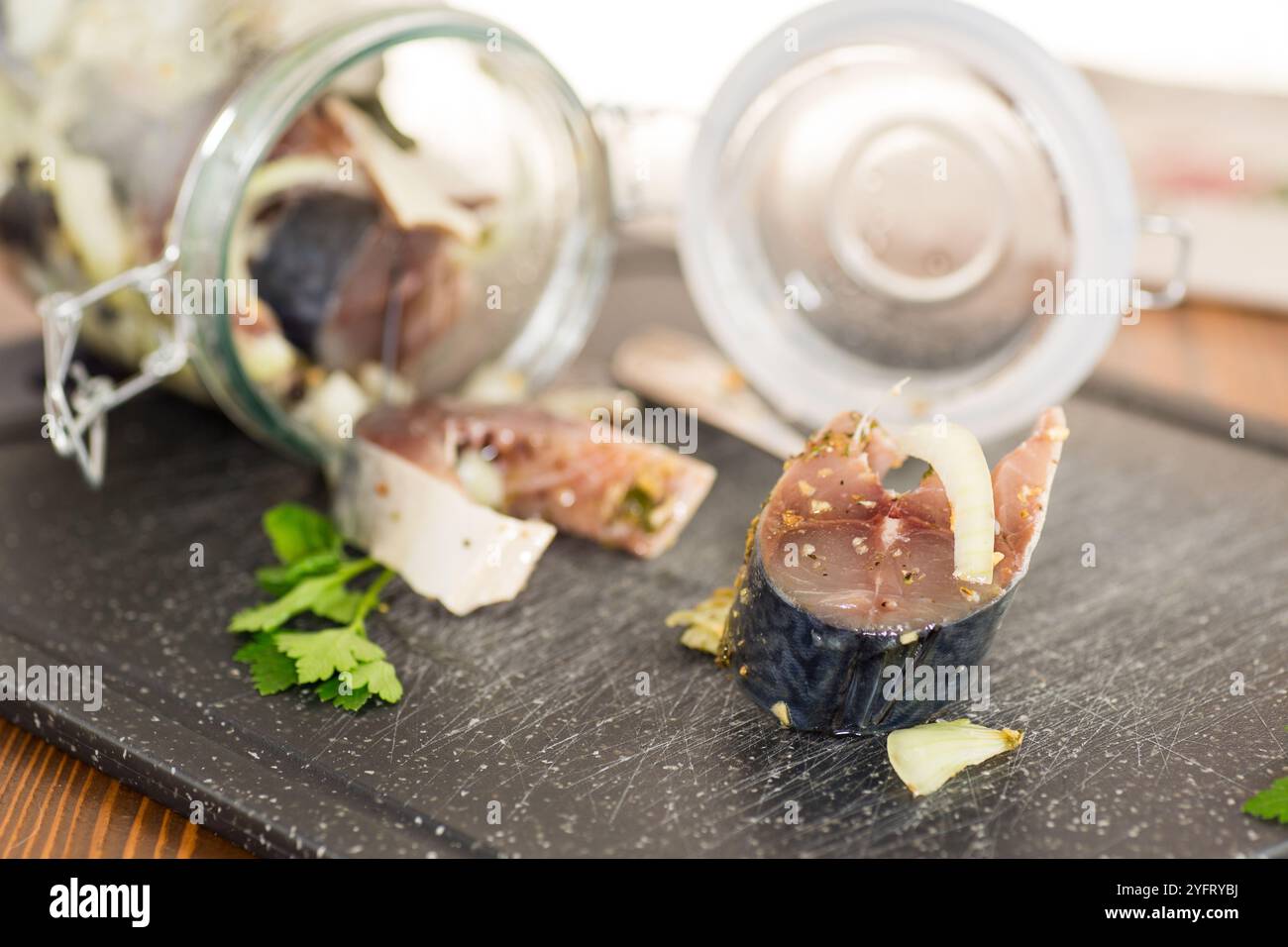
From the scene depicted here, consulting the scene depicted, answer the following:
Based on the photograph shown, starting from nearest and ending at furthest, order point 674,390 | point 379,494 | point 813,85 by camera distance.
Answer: point 379,494 → point 813,85 → point 674,390

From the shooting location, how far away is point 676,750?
183 centimetres

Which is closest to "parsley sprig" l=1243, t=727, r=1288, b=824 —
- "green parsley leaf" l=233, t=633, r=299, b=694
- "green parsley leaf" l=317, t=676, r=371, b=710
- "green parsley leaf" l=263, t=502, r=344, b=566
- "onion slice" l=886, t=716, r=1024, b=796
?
"onion slice" l=886, t=716, r=1024, b=796

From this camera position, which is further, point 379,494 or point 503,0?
point 503,0

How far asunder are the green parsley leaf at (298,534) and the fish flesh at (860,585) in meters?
0.75

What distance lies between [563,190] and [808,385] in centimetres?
61

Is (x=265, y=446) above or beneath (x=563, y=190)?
beneath

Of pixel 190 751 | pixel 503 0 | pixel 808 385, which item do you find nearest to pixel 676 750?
pixel 190 751

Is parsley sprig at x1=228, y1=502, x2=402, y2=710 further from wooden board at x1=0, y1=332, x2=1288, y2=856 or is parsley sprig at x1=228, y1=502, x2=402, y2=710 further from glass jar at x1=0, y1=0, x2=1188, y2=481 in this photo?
glass jar at x1=0, y1=0, x2=1188, y2=481

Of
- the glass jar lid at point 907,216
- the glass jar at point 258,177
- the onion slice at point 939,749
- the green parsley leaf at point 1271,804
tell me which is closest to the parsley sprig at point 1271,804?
the green parsley leaf at point 1271,804

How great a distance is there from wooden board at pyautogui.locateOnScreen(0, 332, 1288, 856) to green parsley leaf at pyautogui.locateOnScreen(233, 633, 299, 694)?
3 cm

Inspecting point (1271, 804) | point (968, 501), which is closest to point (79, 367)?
point (968, 501)

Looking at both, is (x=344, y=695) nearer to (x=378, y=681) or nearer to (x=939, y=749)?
(x=378, y=681)

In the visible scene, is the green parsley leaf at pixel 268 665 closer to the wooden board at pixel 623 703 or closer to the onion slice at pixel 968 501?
the wooden board at pixel 623 703

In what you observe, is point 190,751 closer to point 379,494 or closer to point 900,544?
point 379,494
